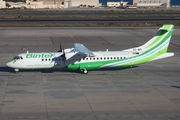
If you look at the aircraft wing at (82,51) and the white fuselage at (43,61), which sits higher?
the aircraft wing at (82,51)

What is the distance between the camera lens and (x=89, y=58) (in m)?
38.3

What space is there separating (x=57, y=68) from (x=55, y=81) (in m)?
3.59

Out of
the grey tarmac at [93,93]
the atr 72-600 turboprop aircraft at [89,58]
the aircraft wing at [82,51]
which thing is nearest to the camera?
the grey tarmac at [93,93]

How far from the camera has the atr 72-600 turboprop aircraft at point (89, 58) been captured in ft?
124

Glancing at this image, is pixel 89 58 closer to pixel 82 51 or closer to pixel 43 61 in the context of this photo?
pixel 82 51

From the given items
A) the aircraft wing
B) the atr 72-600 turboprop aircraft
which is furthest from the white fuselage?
the aircraft wing

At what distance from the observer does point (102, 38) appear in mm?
66188

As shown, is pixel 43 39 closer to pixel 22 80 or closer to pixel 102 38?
pixel 102 38

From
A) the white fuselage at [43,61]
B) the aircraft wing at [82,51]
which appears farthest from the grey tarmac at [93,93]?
the aircraft wing at [82,51]

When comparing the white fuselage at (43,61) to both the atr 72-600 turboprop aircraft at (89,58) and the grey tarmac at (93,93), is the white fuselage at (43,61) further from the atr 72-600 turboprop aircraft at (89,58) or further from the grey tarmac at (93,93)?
the grey tarmac at (93,93)

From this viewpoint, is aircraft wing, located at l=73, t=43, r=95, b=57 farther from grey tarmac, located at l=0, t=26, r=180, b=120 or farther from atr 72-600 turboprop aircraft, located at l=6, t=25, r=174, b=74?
grey tarmac, located at l=0, t=26, r=180, b=120

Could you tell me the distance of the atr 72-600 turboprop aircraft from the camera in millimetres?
37781

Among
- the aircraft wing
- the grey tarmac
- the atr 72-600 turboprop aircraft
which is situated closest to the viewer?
the grey tarmac

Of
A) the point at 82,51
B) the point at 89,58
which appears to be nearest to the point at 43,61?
the point at 82,51
